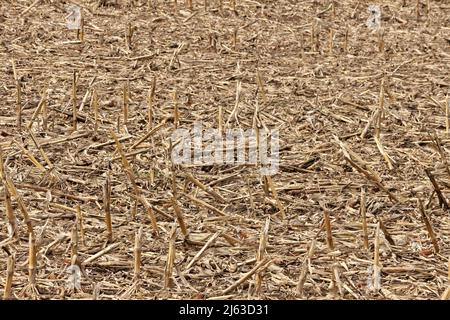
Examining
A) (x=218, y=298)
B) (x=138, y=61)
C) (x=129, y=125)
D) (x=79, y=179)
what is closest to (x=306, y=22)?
(x=138, y=61)

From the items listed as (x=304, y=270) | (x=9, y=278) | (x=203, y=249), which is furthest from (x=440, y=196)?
(x=9, y=278)

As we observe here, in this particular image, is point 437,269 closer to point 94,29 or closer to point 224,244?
point 224,244

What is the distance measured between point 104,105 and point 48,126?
414 millimetres

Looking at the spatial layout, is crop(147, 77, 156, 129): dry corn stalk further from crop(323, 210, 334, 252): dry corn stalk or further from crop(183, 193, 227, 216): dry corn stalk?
crop(323, 210, 334, 252): dry corn stalk

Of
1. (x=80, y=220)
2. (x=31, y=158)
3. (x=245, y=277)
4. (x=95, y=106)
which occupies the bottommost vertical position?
(x=245, y=277)

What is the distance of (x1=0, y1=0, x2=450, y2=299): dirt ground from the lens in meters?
3.22

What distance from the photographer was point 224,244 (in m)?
3.44
